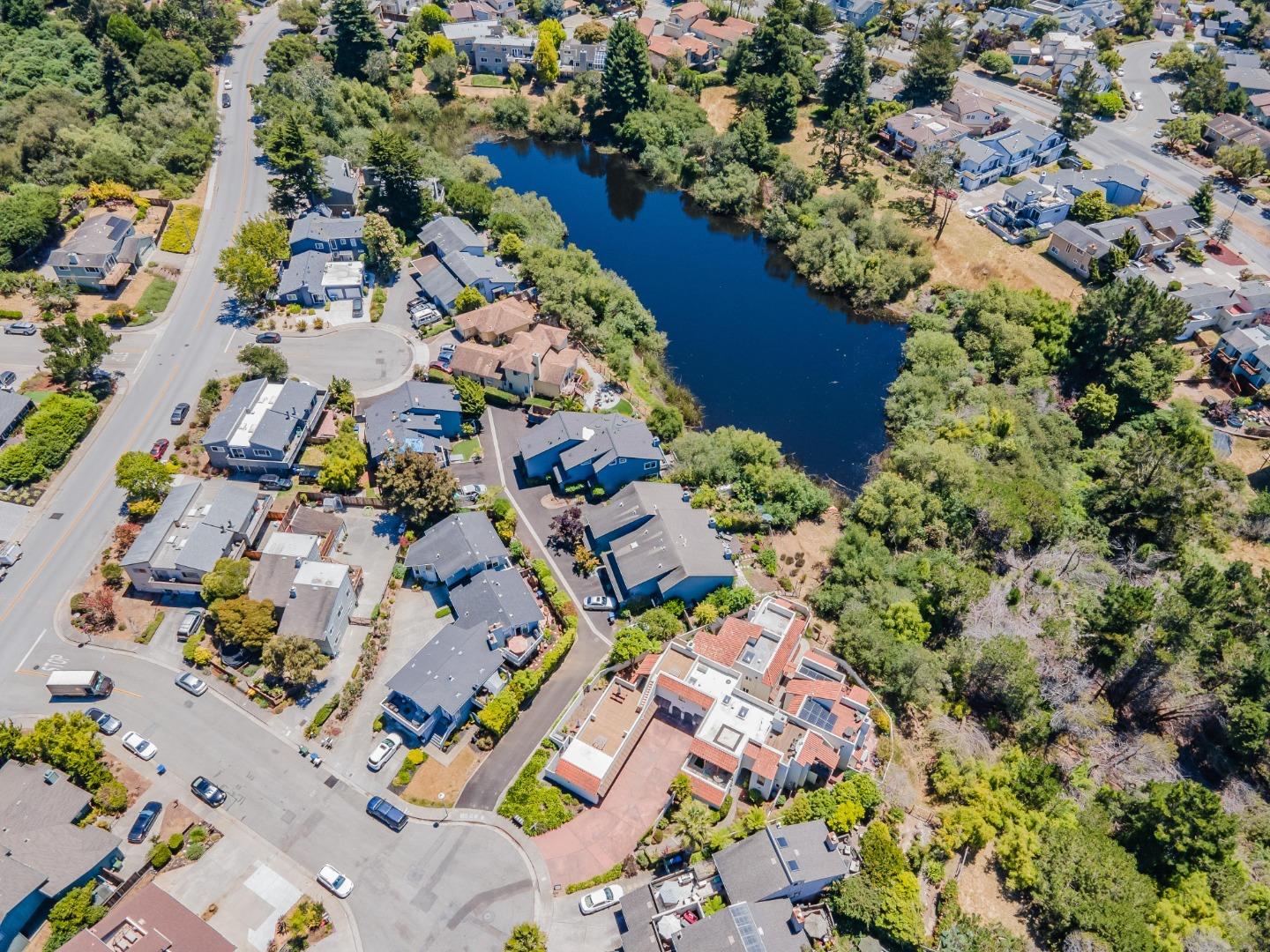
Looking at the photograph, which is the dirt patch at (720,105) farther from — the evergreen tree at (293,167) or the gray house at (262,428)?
the gray house at (262,428)

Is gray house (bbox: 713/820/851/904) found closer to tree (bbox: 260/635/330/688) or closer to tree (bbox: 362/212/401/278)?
tree (bbox: 260/635/330/688)

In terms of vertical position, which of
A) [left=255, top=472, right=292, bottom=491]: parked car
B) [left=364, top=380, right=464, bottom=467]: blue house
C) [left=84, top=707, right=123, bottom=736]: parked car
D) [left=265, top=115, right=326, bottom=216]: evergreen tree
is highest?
[left=265, top=115, right=326, bottom=216]: evergreen tree

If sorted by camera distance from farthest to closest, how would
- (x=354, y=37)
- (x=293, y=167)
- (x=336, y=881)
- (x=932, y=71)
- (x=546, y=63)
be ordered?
(x=546, y=63), (x=932, y=71), (x=354, y=37), (x=293, y=167), (x=336, y=881)

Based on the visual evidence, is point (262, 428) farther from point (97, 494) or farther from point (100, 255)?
point (100, 255)

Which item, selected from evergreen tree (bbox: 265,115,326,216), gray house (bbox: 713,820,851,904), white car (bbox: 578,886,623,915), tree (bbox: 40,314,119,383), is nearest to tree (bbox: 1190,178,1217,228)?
gray house (bbox: 713,820,851,904)

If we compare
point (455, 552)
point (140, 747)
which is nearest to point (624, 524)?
point (455, 552)

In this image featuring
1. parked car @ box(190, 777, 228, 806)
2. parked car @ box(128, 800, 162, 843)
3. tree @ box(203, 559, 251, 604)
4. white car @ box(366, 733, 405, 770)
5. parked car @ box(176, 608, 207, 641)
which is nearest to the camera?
parked car @ box(128, 800, 162, 843)
